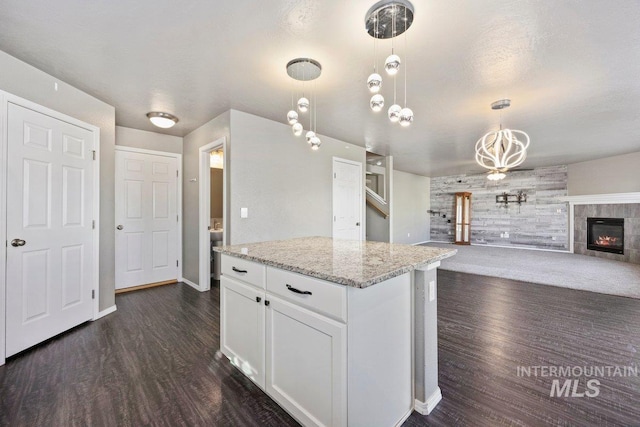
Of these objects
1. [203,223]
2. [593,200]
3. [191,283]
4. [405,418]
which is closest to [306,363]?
[405,418]

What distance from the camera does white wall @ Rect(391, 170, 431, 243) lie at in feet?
26.9

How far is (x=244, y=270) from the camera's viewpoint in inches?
71.7

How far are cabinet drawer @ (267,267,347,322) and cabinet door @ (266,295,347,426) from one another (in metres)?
0.04

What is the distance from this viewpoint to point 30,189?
2326 millimetres

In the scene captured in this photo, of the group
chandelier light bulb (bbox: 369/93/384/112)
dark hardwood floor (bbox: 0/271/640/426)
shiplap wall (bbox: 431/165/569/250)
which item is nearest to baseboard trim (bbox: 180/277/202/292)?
dark hardwood floor (bbox: 0/271/640/426)

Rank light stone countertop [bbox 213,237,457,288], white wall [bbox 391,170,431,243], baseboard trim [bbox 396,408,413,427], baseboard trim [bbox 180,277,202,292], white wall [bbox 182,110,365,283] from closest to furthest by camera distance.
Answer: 1. light stone countertop [bbox 213,237,457,288]
2. baseboard trim [bbox 396,408,413,427]
3. white wall [bbox 182,110,365,283]
4. baseboard trim [bbox 180,277,202,292]
5. white wall [bbox 391,170,431,243]

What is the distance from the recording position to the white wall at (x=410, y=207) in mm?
8211

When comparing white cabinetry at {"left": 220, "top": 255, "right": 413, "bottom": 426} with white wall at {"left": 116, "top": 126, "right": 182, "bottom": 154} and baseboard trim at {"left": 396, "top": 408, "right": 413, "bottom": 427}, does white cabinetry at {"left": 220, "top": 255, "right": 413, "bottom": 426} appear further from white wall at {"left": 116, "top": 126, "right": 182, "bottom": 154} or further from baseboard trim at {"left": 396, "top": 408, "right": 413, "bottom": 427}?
white wall at {"left": 116, "top": 126, "right": 182, "bottom": 154}

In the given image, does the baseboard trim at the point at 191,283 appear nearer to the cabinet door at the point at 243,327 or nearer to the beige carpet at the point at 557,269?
the cabinet door at the point at 243,327

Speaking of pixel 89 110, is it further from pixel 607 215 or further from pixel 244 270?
pixel 607 215

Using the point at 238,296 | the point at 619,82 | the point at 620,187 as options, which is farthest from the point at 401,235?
the point at 238,296

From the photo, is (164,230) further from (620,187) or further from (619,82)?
(620,187)

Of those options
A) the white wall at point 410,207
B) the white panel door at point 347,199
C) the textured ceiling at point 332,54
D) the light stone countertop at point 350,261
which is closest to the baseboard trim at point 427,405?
the light stone countertop at point 350,261

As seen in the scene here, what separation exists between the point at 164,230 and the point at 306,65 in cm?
340
